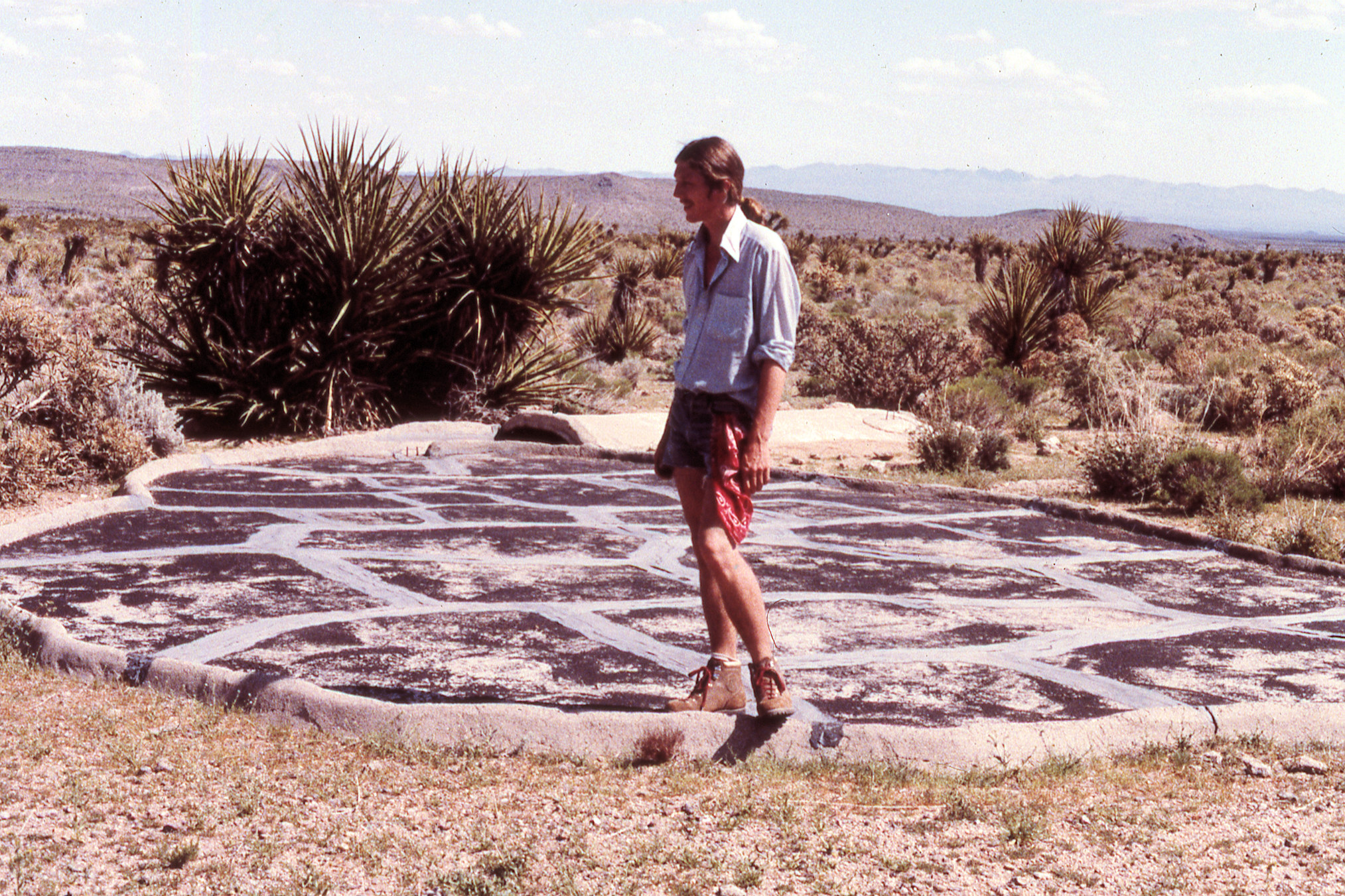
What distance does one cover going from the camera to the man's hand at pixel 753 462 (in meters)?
4.25

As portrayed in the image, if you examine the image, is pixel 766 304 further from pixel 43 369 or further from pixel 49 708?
pixel 43 369

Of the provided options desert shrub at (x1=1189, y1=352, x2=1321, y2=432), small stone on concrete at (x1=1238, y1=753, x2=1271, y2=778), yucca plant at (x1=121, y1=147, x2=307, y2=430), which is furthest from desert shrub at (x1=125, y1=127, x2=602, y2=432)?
small stone on concrete at (x1=1238, y1=753, x2=1271, y2=778)

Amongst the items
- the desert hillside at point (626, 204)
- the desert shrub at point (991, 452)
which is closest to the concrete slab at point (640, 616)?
the desert shrub at point (991, 452)

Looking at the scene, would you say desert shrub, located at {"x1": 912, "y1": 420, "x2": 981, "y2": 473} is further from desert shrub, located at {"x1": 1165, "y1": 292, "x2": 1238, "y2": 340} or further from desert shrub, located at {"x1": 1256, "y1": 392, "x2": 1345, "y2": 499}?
desert shrub, located at {"x1": 1165, "y1": 292, "x2": 1238, "y2": 340}

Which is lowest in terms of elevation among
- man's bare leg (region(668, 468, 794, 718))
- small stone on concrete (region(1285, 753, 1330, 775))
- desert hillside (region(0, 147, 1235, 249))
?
Answer: small stone on concrete (region(1285, 753, 1330, 775))

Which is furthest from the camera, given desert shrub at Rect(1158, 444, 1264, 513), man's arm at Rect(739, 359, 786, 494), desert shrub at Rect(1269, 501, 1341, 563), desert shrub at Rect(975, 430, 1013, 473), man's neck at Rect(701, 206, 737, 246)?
desert shrub at Rect(975, 430, 1013, 473)

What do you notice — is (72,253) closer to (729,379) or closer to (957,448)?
(957,448)

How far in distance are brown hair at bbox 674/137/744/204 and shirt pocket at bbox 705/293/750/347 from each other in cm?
35

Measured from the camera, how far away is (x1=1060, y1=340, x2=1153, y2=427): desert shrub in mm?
14992

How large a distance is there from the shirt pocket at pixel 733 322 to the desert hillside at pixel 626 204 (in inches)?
3100

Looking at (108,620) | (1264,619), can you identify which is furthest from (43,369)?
(1264,619)

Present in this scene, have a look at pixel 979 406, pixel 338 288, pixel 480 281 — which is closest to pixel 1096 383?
pixel 979 406

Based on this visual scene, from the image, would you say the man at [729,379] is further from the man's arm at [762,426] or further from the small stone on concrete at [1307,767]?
the small stone on concrete at [1307,767]

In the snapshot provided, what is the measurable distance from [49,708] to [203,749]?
2.58 feet
